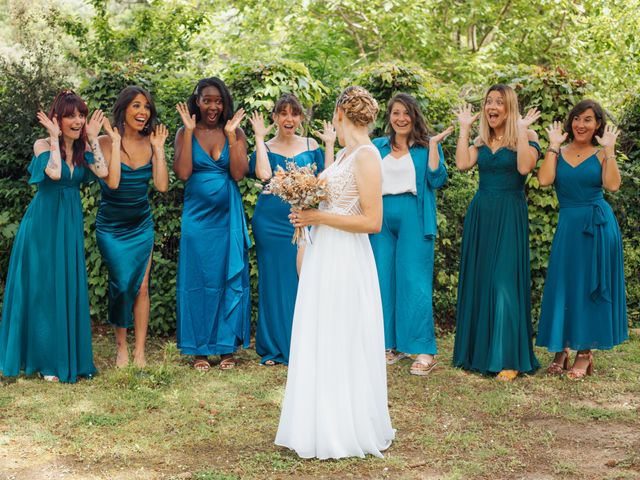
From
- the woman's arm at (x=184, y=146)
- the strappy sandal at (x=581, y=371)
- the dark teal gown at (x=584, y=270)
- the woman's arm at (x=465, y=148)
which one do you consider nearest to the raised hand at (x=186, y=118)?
the woman's arm at (x=184, y=146)

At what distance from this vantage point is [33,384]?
6094 mm

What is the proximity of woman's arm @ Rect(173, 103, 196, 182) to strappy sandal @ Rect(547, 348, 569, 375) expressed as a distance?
11.3 ft

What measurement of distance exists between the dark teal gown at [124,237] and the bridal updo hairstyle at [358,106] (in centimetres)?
254

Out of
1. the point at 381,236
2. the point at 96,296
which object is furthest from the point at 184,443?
the point at 96,296

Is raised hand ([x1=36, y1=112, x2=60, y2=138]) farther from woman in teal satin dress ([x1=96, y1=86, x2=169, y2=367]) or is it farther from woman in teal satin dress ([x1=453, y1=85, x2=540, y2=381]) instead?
woman in teal satin dress ([x1=453, y1=85, x2=540, y2=381])

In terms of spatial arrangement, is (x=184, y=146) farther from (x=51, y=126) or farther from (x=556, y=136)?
(x=556, y=136)

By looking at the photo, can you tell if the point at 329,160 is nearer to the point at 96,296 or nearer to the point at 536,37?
the point at 96,296

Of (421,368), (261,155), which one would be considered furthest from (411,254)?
(261,155)

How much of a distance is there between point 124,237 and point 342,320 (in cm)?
269

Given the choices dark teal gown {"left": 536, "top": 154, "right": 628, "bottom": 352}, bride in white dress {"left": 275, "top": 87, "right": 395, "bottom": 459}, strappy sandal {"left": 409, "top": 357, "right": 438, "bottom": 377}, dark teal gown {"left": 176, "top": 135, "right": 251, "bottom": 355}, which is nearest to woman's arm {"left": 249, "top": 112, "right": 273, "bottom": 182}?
dark teal gown {"left": 176, "top": 135, "right": 251, "bottom": 355}

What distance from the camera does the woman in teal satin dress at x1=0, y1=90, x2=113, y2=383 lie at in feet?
20.4

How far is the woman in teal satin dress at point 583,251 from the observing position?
6371 mm

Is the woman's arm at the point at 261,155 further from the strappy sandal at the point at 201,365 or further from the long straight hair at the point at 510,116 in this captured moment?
the long straight hair at the point at 510,116

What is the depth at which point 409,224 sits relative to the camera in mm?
6684
